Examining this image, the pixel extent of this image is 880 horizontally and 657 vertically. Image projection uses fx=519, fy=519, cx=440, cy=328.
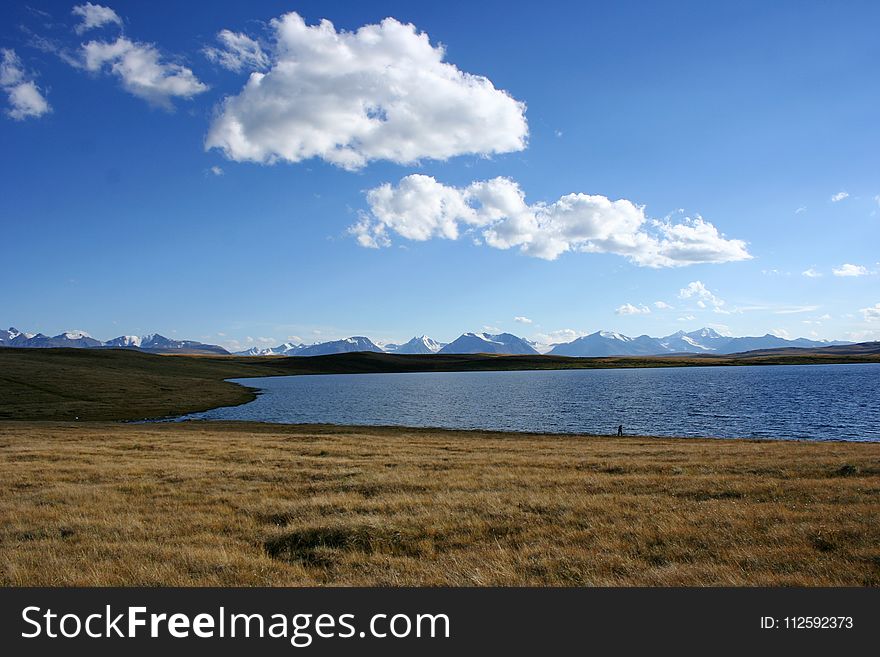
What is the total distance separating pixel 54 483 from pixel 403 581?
22.0m

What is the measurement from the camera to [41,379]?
12531 centimetres

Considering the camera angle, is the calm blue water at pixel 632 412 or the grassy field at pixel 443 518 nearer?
Result: the grassy field at pixel 443 518

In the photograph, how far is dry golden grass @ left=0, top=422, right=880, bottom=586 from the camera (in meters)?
11.7

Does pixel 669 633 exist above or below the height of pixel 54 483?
above

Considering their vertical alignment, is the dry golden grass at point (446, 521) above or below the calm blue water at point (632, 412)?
above

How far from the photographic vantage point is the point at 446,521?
16188mm

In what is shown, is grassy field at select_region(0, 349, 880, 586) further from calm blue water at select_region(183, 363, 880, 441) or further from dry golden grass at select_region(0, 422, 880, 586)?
calm blue water at select_region(183, 363, 880, 441)

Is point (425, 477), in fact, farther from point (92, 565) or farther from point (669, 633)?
point (669, 633)

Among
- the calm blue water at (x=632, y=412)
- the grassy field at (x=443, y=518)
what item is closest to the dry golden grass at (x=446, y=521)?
the grassy field at (x=443, y=518)

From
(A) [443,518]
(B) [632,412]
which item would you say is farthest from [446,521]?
(B) [632,412]

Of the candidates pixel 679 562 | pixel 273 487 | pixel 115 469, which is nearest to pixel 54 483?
pixel 115 469

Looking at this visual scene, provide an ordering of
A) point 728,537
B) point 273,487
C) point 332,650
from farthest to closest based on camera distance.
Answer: point 273,487 < point 728,537 < point 332,650

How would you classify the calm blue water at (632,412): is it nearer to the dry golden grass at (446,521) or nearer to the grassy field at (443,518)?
the grassy field at (443,518)

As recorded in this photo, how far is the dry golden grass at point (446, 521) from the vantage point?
11695 mm
